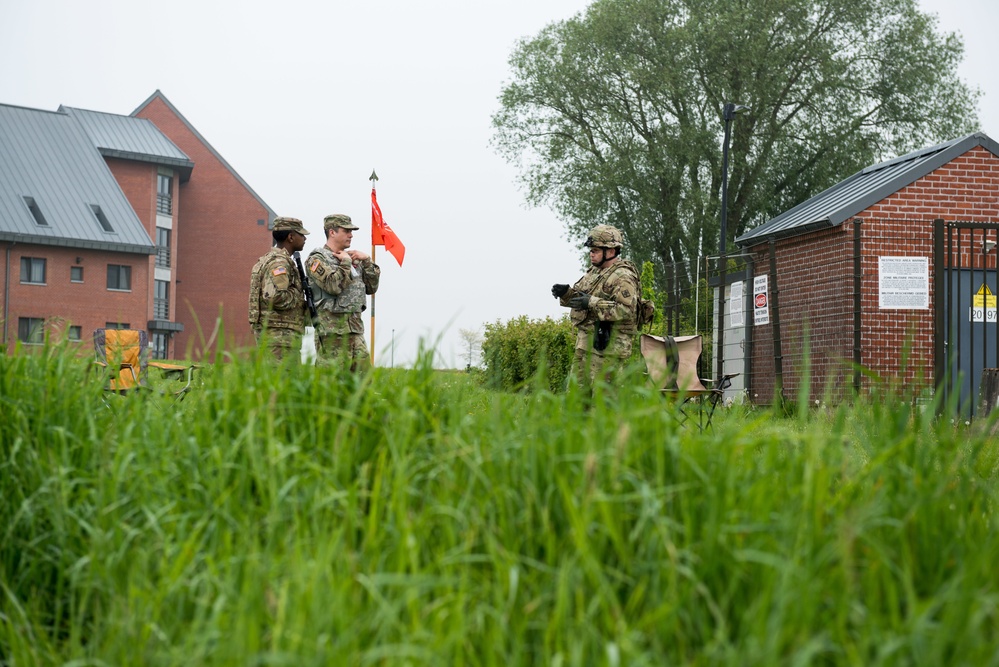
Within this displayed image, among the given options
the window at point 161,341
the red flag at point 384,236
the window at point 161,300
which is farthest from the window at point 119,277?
the red flag at point 384,236

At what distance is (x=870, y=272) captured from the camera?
19344 millimetres

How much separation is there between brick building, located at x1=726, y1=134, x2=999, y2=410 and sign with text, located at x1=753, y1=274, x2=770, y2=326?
1.06 ft

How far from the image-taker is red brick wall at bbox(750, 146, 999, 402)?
18.7 m

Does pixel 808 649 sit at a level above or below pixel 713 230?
below

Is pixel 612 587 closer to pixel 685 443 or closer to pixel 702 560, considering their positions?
pixel 702 560

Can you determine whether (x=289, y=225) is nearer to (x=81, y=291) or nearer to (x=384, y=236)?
(x=384, y=236)

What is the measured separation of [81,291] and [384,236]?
33.8 m

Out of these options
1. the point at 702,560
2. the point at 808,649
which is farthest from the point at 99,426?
the point at 808,649

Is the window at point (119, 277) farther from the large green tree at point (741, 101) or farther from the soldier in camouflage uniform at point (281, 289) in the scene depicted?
the soldier in camouflage uniform at point (281, 289)

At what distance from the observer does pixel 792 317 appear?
20672 mm

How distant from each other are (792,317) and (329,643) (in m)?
18.7

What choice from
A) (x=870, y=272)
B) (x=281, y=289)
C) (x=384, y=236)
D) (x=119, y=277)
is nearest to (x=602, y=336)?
(x=281, y=289)

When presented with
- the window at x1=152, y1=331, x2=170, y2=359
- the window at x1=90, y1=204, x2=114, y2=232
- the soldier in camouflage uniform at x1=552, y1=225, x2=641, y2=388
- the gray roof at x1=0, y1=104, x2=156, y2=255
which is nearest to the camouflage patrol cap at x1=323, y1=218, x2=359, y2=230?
the soldier in camouflage uniform at x1=552, y1=225, x2=641, y2=388

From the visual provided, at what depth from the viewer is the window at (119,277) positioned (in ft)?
178
